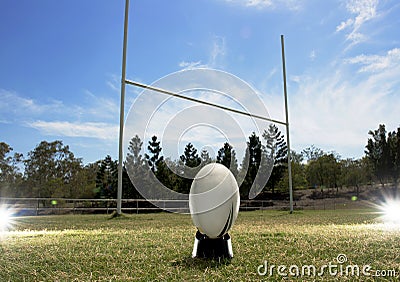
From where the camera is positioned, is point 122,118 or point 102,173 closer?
point 122,118

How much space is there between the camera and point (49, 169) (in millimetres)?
35562

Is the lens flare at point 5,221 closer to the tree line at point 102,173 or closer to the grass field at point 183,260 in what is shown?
the grass field at point 183,260

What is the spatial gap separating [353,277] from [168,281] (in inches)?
61.7

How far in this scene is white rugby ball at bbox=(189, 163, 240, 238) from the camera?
11.2ft

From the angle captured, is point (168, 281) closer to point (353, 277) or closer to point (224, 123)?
point (353, 277)

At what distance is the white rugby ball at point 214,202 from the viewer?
11.2ft

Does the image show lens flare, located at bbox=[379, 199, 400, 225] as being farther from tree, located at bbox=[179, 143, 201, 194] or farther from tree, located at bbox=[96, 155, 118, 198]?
tree, located at bbox=[96, 155, 118, 198]

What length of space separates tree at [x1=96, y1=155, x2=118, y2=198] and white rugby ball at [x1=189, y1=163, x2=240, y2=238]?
32.9 meters

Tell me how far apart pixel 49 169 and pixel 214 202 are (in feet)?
119

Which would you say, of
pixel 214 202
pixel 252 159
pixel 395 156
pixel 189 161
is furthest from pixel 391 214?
pixel 395 156

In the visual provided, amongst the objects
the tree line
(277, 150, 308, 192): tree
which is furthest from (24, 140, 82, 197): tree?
(277, 150, 308, 192): tree

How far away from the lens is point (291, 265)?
314 centimetres

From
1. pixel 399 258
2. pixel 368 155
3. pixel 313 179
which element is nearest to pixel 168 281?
pixel 399 258

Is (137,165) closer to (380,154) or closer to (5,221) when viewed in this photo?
(5,221)
